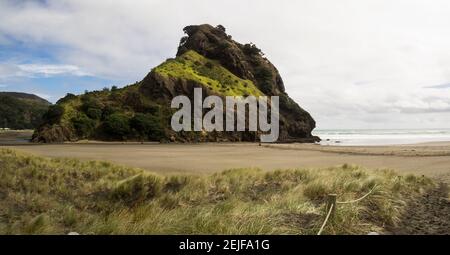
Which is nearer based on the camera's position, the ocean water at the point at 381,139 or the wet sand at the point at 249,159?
the wet sand at the point at 249,159

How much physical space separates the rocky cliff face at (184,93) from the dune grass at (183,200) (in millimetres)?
35228

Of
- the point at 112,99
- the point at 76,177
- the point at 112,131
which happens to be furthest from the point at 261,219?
the point at 112,99

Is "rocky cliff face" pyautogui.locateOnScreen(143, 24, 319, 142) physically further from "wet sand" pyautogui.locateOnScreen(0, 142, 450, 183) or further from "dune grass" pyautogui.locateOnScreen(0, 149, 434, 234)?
"dune grass" pyautogui.locateOnScreen(0, 149, 434, 234)

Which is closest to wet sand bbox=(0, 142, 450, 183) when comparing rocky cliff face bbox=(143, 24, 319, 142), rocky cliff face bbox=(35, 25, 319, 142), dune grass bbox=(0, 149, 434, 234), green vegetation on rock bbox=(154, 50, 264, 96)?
dune grass bbox=(0, 149, 434, 234)

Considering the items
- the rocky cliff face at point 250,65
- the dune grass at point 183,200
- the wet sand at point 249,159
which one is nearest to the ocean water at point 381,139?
the rocky cliff face at point 250,65

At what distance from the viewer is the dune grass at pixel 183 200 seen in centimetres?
862

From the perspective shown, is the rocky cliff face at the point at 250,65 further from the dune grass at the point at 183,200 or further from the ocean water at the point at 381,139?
the dune grass at the point at 183,200

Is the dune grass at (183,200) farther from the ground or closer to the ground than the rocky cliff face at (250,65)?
closer to the ground

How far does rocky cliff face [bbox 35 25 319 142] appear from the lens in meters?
55.9

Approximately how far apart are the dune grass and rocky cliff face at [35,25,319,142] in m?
35.2

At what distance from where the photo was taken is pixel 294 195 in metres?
12.6

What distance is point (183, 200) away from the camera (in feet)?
48.2

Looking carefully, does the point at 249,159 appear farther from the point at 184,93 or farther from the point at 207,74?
the point at 207,74

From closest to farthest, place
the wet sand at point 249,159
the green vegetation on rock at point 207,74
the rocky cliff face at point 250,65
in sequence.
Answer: the wet sand at point 249,159 → the green vegetation on rock at point 207,74 → the rocky cliff face at point 250,65
